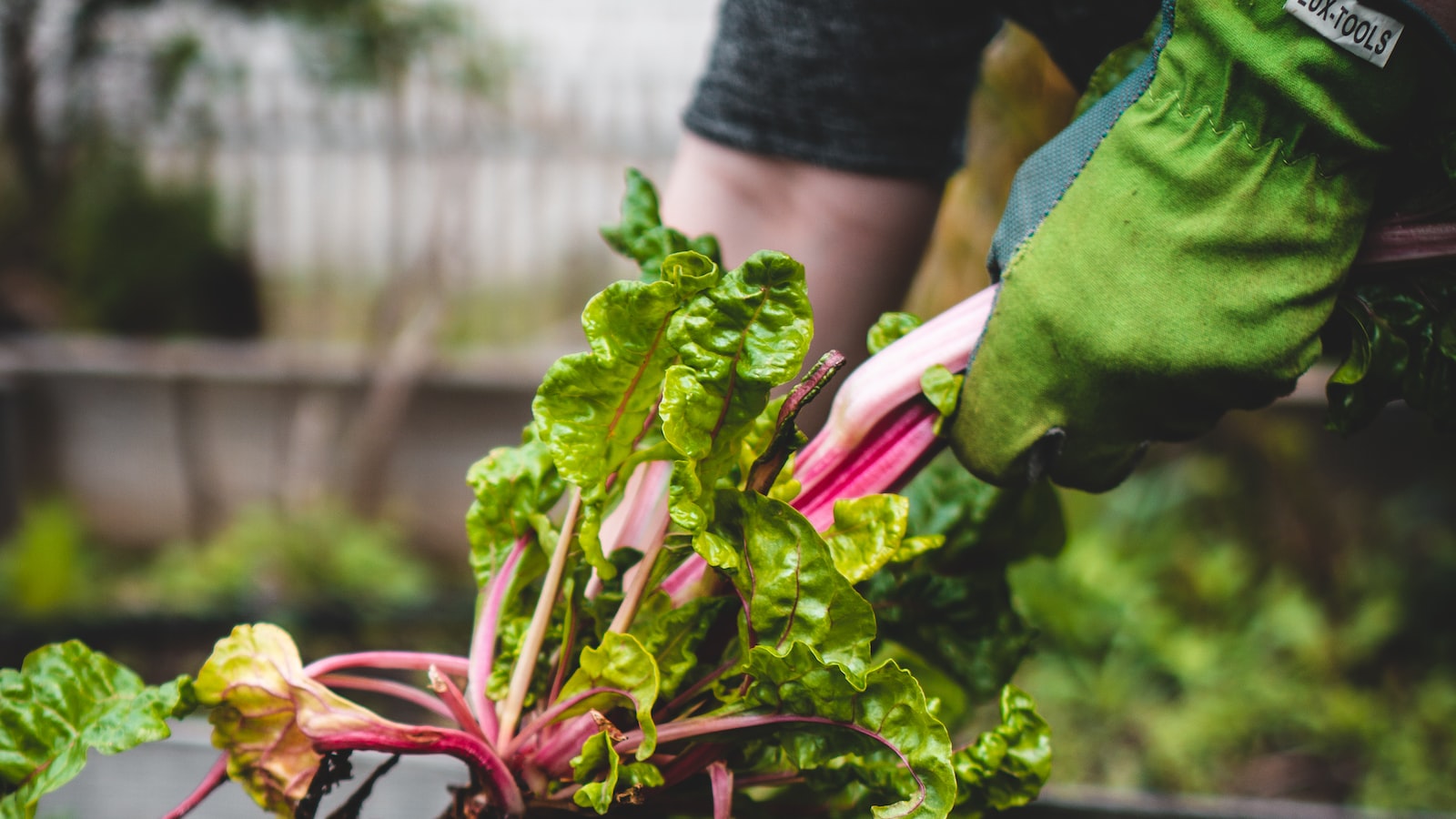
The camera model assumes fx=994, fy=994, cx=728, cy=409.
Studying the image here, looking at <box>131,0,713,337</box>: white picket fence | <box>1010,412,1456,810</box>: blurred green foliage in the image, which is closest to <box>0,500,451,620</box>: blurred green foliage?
<box>131,0,713,337</box>: white picket fence

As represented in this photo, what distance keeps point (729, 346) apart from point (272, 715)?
40cm

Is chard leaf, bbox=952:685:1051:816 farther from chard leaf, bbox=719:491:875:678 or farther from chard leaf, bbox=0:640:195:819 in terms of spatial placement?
chard leaf, bbox=0:640:195:819

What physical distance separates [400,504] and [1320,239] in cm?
340

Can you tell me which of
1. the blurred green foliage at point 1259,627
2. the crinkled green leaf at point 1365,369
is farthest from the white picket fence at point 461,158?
the crinkled green leaf at point 1365,369

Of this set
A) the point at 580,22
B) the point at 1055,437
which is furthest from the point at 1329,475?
the point at 580,22

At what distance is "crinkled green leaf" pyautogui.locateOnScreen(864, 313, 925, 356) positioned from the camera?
73 cm

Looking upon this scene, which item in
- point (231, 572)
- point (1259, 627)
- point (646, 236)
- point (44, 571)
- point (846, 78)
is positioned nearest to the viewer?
point (646, 236)

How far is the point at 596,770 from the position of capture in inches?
25.3

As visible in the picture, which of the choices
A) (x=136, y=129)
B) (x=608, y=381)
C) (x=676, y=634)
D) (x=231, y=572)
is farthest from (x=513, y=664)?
(x=136, y=129)

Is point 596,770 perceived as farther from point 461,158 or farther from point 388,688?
point 461,158

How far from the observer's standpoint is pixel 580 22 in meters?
3.78

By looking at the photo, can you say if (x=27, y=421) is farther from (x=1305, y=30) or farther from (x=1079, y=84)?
(x=1305, y=30)

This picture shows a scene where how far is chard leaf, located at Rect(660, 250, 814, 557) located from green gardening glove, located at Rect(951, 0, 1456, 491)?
6.1 inches

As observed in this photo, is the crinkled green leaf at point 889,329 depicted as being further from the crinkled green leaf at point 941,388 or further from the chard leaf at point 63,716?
the chard leaf at point 63,716
